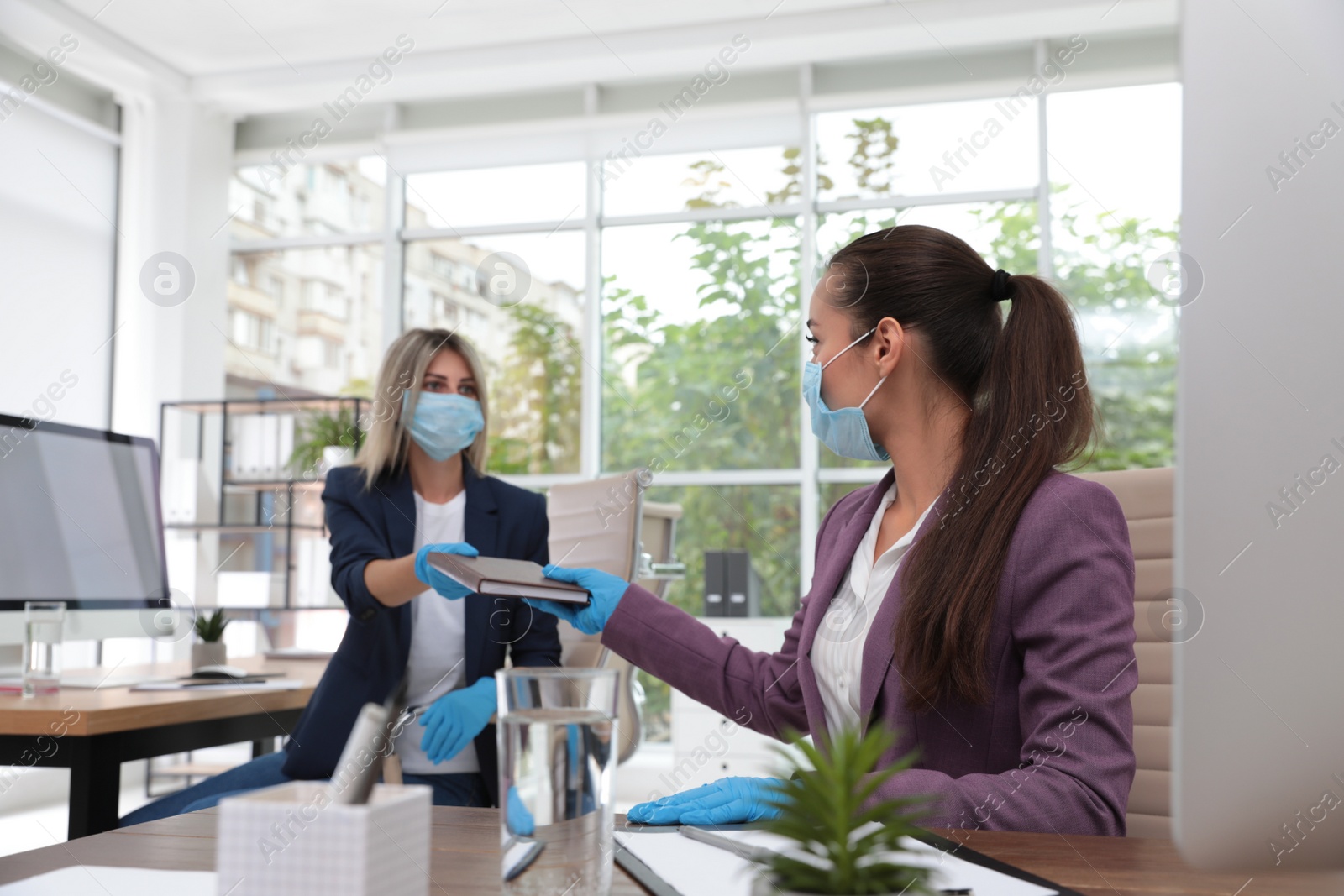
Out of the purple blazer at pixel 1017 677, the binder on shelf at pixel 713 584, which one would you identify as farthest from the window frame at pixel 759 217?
the purple blazer at pixel 1017 677

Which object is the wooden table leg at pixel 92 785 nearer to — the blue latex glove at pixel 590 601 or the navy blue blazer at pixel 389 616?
the navy blue blazer at pixel 389 616

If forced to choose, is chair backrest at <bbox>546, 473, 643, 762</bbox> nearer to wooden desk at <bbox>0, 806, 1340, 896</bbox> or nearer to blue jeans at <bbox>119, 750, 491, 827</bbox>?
blue jeans at <bbox>119, 750, 491, 827</bbox>

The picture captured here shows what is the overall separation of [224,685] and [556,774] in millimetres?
1781

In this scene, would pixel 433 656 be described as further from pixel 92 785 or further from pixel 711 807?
pixel 711 807

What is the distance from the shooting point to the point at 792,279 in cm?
536

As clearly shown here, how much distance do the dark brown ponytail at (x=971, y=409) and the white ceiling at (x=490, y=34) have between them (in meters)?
3.84

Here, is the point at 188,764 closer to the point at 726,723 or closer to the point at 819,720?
the point at 726,723

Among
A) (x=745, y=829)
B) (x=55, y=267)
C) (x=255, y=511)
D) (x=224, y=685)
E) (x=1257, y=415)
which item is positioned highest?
(x=55, y=267)

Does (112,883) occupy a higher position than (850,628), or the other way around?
(850,628)

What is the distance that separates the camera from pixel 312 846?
0.48 metres

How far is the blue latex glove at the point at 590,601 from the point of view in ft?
4.43

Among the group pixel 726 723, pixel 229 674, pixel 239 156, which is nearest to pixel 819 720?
pixel 229 674

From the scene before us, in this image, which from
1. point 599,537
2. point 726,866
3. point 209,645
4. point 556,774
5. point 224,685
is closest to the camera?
point 556,774

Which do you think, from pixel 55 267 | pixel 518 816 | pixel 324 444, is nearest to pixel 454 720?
pixel 518 816
